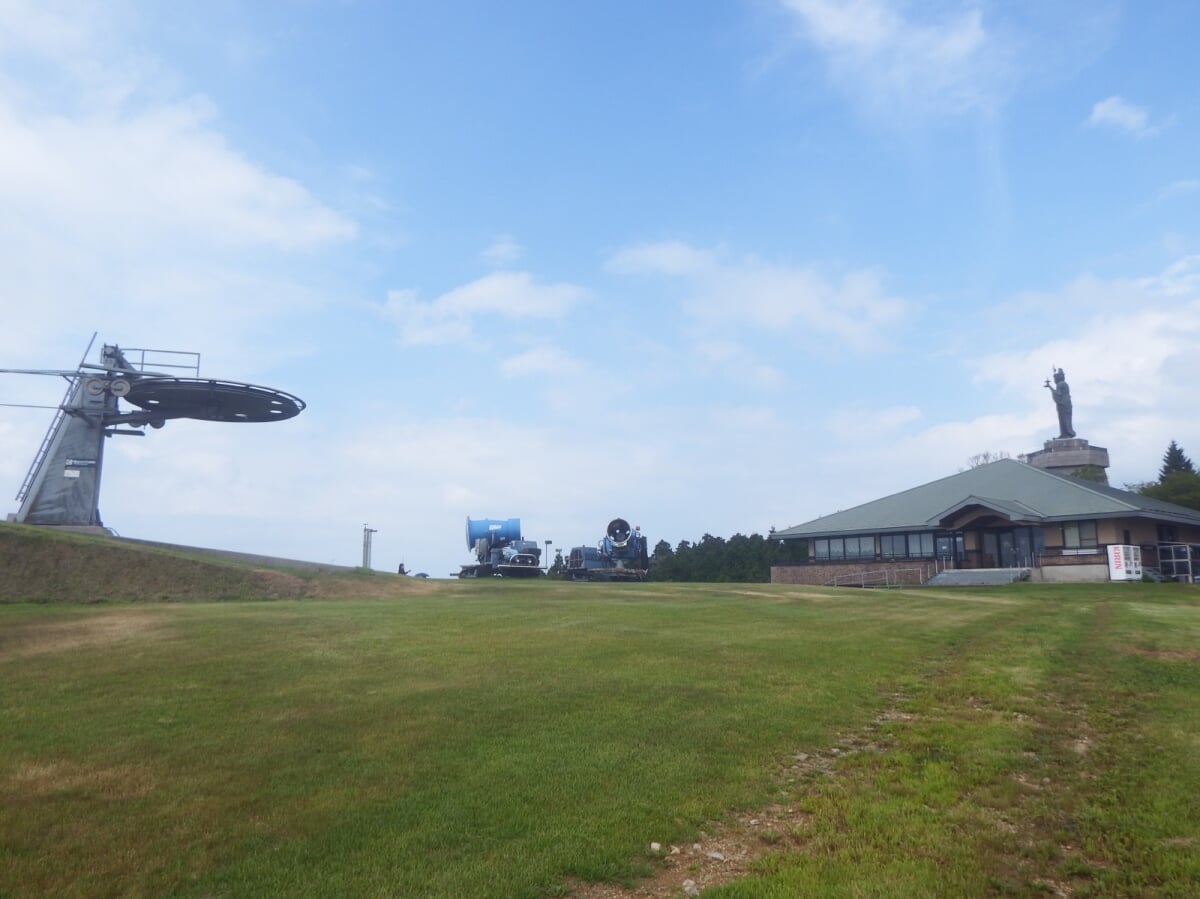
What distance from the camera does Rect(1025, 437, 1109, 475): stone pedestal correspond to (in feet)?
232

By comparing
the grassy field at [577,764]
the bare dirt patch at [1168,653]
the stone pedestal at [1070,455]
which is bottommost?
the grassy field at [577,764]

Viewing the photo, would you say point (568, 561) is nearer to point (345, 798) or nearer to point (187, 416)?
point (187, 416)


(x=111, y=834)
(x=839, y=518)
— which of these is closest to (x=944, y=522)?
(x=839, y=518)

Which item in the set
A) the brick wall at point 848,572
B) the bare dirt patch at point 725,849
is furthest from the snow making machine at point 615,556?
the bare dirt patch at point 725,849

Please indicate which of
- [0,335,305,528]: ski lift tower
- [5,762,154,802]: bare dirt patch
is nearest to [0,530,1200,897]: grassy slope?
[5,762,154,802]: bare dirt patch

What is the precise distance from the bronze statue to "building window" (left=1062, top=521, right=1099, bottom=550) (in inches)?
983

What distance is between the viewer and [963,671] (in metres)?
15.9

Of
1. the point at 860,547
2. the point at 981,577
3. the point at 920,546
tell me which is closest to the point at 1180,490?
the point at 920,546

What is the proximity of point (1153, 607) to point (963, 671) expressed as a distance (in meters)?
18.1

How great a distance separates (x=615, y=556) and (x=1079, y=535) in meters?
27.5

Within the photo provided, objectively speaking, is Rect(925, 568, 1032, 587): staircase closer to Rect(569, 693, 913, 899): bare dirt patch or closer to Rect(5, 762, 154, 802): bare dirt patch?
Rect(569, 693, 913, 899): bare dirt patch

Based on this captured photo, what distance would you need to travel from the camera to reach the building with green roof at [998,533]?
49156mm

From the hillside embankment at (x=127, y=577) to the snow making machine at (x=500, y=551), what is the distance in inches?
799

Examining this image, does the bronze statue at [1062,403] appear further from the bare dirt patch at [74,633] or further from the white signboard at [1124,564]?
the bare dirt patch at [74,633]
